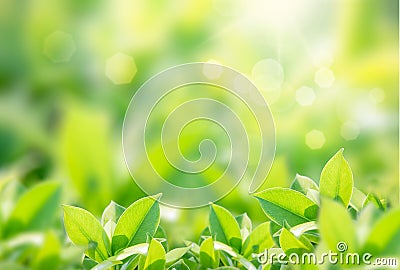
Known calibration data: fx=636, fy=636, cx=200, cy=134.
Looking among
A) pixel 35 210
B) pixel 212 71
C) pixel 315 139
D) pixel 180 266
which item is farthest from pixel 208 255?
pixel 212 71

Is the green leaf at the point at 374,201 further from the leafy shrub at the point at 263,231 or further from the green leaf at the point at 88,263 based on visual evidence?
the green leaf at the point at 88,263

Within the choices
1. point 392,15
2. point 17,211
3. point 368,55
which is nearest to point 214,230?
point 17,211

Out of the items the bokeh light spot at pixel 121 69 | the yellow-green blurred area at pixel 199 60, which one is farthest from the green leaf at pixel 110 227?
the bokeh light spot at pixel 121 69

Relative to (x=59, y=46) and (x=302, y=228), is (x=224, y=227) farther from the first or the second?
(x=59, y=46)

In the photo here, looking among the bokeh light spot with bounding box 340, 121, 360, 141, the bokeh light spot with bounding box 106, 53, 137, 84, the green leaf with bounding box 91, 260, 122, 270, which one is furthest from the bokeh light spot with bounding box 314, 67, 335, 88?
the green leaf with bounding box 91, 260, 122, 270

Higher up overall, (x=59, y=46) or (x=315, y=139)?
(x=59, y=46)

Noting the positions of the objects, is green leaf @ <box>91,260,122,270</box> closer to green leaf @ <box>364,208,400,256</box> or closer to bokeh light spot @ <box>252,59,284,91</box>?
green leaf @ <box>364,208,400,256</box>
